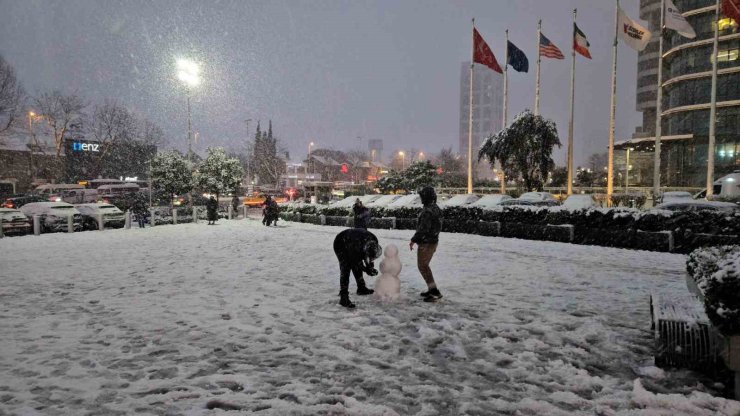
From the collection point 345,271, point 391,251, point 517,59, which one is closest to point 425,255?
point 391,251

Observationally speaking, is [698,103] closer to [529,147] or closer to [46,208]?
[529,147]

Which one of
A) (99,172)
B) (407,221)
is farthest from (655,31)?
(99,172)

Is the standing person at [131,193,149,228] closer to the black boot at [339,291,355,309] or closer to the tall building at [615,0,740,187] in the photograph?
the black boot at [339,291,355,309]

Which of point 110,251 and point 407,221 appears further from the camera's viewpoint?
point 407,221

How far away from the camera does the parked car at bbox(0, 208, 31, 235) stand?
18.6 meters

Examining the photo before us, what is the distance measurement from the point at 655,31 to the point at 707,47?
78.7ft

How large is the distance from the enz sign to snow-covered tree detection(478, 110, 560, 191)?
182 ft

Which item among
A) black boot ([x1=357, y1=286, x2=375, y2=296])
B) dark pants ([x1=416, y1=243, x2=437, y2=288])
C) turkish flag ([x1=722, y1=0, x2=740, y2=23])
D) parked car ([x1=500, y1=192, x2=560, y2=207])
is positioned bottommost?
black boot ([x1=357, y1=286, x2=375, y2=296])

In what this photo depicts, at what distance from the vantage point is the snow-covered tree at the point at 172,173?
32.6m

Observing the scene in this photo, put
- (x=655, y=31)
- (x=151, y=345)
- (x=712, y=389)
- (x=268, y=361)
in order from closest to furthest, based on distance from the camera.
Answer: (x=712, y=389)
(x=268, y=361)
(x=151, y=345)
(x=655, y=31)

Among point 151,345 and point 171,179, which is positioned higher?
point 171,179

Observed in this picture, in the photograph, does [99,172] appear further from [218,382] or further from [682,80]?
[682,80]

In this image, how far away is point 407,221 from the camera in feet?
67.6

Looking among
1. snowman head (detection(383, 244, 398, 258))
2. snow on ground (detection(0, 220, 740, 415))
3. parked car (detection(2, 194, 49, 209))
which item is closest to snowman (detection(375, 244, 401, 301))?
snowman head (detection(383, 244, 398, 258))
